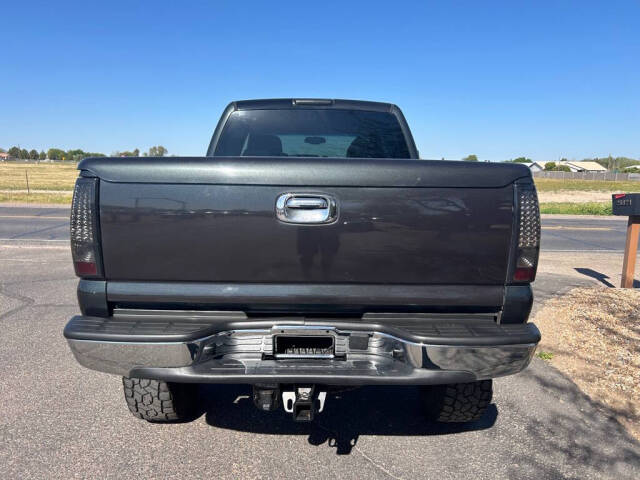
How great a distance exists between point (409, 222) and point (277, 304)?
744mm

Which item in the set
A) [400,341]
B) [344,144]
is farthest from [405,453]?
[344,144]

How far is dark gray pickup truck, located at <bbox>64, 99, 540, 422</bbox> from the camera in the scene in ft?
7.36

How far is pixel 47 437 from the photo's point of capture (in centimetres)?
281

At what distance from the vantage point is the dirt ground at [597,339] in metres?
3.51

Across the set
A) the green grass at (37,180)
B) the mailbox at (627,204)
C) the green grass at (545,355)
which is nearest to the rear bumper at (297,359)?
the green grass at (545,355)

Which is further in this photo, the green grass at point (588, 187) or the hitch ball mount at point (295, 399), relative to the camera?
the green grass at point (588, 187)

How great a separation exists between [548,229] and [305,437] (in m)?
13.9

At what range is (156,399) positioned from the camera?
2812 mm

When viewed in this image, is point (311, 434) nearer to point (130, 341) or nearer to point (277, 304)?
point (277, 304)

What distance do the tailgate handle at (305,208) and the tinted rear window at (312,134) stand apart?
1731mm

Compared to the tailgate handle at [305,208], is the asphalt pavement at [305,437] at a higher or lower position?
lower

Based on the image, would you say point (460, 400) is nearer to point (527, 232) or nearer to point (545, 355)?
point (527, 232)

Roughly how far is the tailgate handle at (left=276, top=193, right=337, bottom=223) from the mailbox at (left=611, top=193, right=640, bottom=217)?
17.1 feet

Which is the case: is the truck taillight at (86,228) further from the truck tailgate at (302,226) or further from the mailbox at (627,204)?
the mailbox at (627,204)
